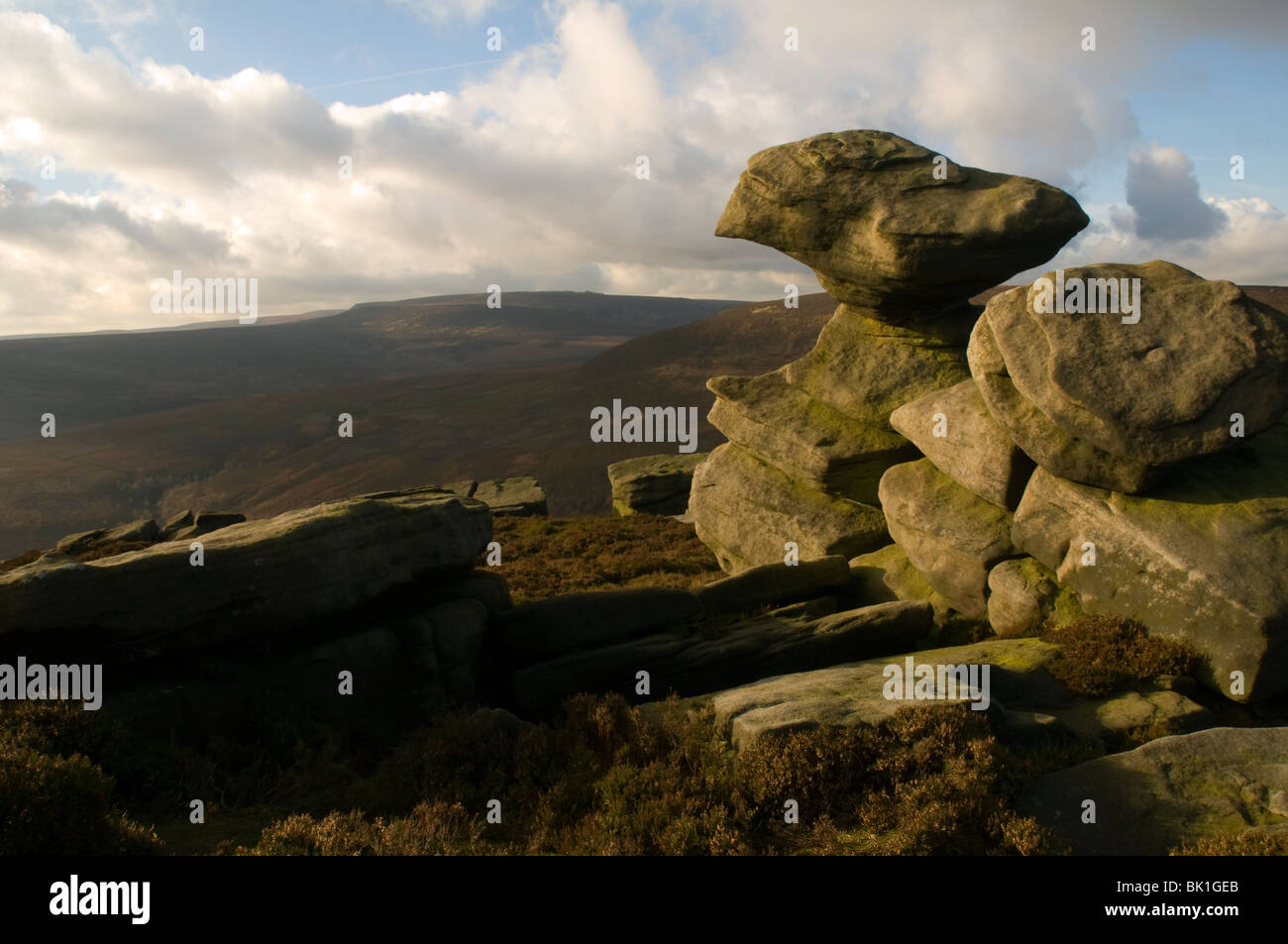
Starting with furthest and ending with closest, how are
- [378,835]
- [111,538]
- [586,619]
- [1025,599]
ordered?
[111,538]
[586,619]
[1025,599]
[378,835]

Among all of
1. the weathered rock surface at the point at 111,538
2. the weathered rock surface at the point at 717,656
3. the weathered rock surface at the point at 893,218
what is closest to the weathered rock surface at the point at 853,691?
the weathered rock surface at the point at 717,656

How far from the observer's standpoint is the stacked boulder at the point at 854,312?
19672mm

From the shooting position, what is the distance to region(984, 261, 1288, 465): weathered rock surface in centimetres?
1410

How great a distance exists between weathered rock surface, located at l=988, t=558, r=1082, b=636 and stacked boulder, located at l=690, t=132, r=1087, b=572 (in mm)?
5168

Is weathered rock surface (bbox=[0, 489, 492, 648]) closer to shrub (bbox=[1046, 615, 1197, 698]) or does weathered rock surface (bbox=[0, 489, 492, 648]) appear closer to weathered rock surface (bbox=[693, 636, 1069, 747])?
weathered rock surface (bbox=[693, 636, 1069, 747])

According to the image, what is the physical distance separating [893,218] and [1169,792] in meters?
14.6

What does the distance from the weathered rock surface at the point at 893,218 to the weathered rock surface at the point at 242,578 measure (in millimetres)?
12864

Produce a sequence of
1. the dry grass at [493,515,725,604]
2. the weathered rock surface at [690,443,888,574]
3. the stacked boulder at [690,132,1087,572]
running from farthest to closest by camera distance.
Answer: the dry grass at [493,515,725,604]
the weathered rock surface at [690,443,888,574]
the stacked boulder at [690,132,1087,572]

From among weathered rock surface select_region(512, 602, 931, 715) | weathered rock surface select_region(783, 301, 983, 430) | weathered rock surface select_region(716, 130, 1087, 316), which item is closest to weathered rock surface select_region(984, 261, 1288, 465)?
weathered rock surface select_region(716, 130, 1087, 316)

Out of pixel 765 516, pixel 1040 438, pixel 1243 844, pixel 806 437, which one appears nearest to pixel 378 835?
pixel 1243 844

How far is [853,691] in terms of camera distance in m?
12.6

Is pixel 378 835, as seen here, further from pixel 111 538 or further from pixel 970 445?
pixel 111 538

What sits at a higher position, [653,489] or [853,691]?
[653,489]
